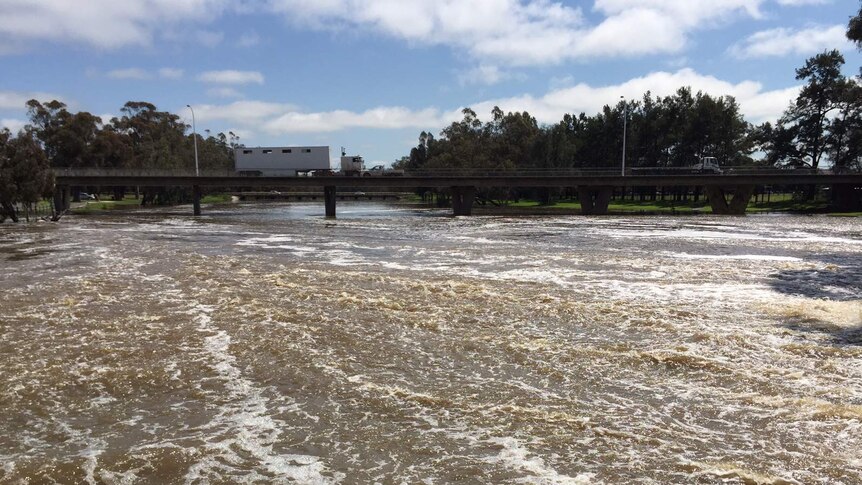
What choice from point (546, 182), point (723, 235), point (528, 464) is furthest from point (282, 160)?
point (528, 464)

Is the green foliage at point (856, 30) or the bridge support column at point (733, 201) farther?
the bridge support column at point (733, 201)

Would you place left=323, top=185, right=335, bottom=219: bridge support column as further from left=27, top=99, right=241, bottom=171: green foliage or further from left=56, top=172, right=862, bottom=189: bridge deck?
left=27, top=99, right=241, bottom=171: green foliage

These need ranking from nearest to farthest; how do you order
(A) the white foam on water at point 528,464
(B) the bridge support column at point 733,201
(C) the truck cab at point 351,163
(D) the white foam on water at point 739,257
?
(A) the white foam on water at point 528,464
(D) the white foam on water at point 739,257
(B) the bridge support column at point 733,201
(C) the truck cab at point 351,163

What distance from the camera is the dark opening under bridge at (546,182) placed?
2685 inches

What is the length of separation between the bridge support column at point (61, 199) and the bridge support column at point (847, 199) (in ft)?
322

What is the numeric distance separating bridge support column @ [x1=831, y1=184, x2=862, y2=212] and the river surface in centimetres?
6065

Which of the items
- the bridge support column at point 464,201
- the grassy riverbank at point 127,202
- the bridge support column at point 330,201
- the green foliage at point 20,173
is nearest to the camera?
the green foliage at point 20,173

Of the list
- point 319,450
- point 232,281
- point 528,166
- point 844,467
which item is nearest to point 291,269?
point 232,281

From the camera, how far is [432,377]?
32.6ft

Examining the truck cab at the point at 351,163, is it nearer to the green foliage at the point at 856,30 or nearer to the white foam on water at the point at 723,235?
the white foam on water at the point at 723,235

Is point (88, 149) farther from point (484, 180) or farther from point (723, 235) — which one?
point (723, 235)

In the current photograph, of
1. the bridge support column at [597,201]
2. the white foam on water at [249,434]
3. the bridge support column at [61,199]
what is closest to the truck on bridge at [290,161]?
the bridge support column at [61,199]

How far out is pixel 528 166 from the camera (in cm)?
10562

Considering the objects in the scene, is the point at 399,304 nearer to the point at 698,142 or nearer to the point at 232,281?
the point at 232,281
